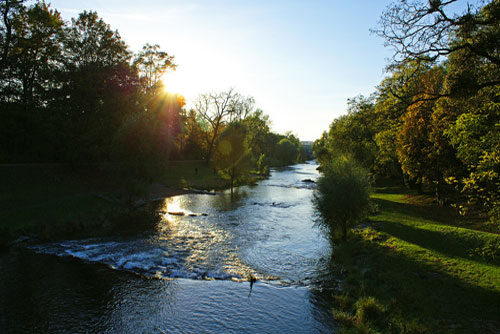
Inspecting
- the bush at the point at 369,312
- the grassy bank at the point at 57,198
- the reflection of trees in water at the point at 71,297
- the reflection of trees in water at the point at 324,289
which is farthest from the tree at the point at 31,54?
the bush at the point at 369,312

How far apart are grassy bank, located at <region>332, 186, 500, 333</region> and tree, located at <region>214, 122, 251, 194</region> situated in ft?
101

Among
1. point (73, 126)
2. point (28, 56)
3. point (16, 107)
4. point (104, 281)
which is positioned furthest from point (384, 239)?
point (28, 56)

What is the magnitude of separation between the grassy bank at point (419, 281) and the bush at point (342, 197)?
166cm

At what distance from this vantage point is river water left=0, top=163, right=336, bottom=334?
1091cm

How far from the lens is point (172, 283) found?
14.2 meters

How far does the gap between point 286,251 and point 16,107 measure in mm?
35719

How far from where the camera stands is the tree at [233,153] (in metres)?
48.1

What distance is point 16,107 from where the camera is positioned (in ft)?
114

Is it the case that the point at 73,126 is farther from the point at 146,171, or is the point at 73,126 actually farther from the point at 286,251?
the point at 286,251

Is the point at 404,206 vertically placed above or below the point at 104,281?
above

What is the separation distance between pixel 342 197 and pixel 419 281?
6.56 metres

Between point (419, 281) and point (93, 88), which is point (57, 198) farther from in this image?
Answer: point (419, 281)

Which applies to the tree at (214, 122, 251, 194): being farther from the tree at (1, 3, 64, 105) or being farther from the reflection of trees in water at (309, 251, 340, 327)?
the reflection of trees in water at (309, 251, 340, 327)

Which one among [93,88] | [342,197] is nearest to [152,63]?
[93,88]
